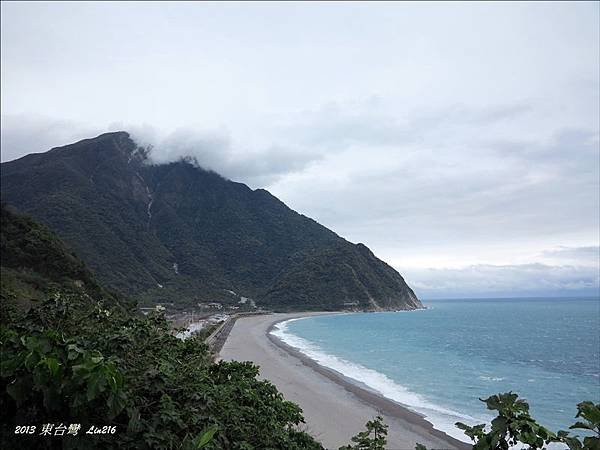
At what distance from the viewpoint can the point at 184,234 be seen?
11912 centimetres

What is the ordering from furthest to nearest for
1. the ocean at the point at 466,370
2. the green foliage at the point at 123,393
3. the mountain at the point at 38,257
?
1. the mountain at the point at 38,257
2. the ocean at the point at 466,370
3. the green foliage at the point at 123,393

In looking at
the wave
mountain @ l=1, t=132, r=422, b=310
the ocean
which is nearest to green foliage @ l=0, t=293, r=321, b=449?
the wave

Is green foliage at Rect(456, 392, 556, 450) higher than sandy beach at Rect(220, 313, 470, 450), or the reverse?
green foliage at Rect(456, 392, 556, 450)

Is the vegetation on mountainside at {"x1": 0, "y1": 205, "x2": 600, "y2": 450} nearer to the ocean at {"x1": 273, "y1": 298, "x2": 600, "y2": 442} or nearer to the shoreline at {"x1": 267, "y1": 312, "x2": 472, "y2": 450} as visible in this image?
the shoreline at {"x1": 267, "y1": 312, "x2": 472, "y2": 450}

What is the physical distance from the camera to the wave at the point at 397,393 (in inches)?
643

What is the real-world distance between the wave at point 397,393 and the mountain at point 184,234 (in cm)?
4266

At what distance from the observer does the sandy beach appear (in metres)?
14.0

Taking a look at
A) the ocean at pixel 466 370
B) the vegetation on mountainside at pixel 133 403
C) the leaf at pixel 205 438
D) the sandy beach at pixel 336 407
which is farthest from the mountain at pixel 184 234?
the leaf at pixel 205 438

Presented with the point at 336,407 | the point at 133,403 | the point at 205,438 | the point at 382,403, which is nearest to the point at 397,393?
the point at 382,403

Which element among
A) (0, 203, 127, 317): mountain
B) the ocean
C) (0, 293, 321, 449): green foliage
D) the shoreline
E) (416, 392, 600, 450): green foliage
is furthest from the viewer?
(0, 203, 127, 317): mountain

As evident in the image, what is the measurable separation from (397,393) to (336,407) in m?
5.06

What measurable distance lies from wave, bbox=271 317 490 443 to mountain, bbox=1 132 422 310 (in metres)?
42.7

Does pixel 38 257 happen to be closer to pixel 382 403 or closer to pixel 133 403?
pixel 382 403

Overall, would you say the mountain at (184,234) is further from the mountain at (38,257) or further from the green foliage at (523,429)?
the green foliage at (523,429)
